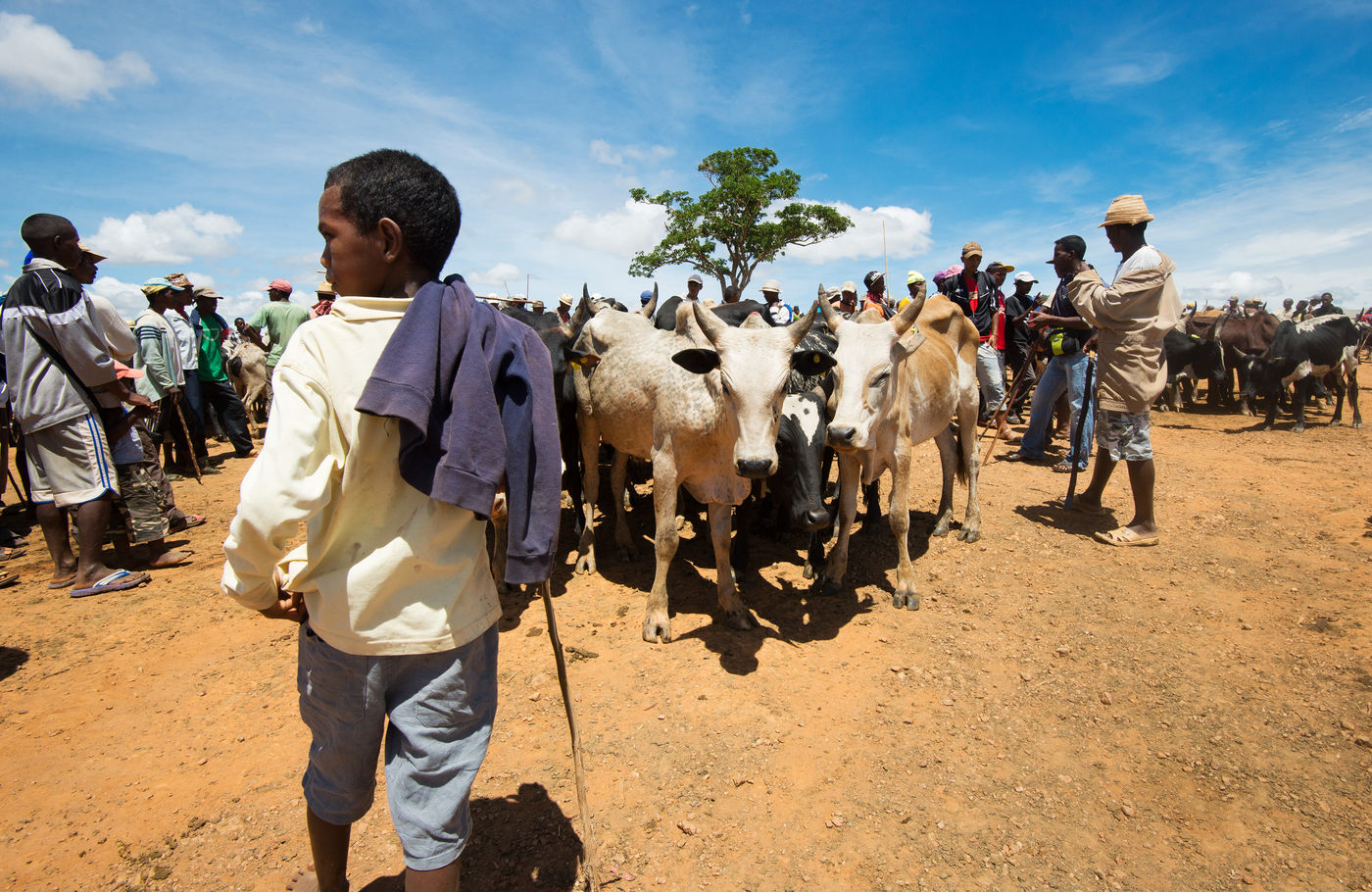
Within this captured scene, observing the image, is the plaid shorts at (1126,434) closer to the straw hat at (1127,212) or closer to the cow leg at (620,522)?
the straw hat at (1127,212)

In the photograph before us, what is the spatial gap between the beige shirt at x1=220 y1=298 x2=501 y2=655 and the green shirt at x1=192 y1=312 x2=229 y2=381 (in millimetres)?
9539

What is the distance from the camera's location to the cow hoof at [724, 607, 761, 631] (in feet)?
14.3

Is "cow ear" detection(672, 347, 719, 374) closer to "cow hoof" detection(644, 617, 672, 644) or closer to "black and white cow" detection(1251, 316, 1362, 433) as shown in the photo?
"cow hoof" detection(644, 617, 672, 644)

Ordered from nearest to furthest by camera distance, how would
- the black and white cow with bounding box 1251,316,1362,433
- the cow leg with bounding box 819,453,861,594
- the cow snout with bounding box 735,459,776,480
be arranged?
the cow snout with bounding box 735,459,776,480, the cow leg with bounding box 819,453,861,594, the black and white cow with bounding box 1251,316,1362,433

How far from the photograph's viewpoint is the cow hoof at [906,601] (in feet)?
15.4

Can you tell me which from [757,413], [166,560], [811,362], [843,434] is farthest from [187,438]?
[843,434]

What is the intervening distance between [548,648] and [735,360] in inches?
86.3

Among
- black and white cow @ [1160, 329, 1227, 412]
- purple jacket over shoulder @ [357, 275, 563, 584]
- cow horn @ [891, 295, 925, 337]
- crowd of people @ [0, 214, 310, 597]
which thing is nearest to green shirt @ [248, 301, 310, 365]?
crowd of people @ [0, 214, 310, 597]

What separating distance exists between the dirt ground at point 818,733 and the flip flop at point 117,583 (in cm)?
16

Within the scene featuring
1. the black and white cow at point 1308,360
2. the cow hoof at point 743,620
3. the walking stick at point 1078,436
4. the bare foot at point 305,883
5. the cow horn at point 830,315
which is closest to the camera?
the bare foot at point 305,883

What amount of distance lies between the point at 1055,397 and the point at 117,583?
9.94 metres

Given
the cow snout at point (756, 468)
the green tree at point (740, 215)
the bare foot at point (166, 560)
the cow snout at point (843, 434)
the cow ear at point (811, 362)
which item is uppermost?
the green tree at point (740, 215)

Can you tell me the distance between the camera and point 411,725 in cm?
164

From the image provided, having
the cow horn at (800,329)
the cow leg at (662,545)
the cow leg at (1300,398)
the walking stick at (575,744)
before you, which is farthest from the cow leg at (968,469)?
the cow leg at (1300,398)
